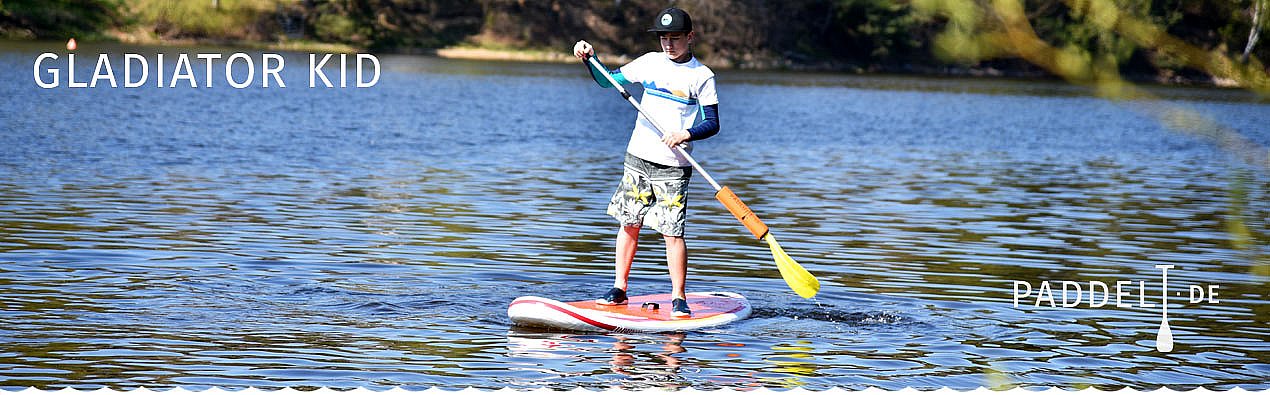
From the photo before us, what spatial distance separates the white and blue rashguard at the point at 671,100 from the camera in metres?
9.03

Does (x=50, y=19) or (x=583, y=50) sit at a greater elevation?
(x=583, y=50)

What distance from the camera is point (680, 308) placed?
30.7ft

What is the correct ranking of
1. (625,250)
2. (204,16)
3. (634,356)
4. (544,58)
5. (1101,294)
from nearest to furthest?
(634,356)
(625,250)
(1101,294)
(204,16)
(544,58)

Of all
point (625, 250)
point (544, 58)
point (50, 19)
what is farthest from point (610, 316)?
point (544, 58)

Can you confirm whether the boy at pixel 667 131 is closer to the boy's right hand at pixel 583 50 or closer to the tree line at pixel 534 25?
the boy's right hand at pixel 583 50

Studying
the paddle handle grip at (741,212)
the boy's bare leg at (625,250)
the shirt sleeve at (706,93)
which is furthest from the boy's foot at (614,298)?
the shirt sleeve at (706,93)

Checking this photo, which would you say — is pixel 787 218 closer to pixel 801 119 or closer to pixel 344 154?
pixel 344 154

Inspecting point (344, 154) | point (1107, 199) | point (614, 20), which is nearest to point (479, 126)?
point (344, 154)

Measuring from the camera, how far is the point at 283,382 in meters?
7.26

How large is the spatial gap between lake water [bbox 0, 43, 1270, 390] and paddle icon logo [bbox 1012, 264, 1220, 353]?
0.08 meters

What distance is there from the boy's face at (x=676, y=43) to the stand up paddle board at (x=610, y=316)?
1.56 meters

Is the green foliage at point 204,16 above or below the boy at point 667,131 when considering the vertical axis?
below

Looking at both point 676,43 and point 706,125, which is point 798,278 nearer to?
point 706,125

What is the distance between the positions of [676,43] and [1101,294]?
169 inches
